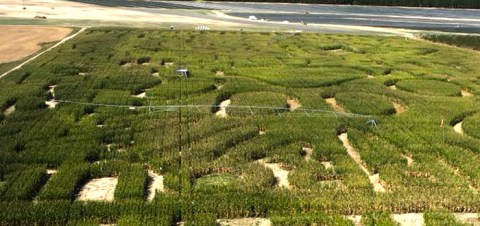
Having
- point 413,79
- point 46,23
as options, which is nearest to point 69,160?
point 413,79

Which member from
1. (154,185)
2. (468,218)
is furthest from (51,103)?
(468,218)

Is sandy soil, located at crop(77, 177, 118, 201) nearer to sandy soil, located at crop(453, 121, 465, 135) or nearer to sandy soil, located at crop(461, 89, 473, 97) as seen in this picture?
sandy soil, located at crop(453, 121, 465, 135)

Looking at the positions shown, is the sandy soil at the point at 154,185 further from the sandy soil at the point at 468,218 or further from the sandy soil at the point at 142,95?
the sandy soil at the point at 142,95

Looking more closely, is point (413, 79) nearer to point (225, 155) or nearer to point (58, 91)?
point (225, 155)

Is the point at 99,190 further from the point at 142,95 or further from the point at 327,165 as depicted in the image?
the point at 142,95

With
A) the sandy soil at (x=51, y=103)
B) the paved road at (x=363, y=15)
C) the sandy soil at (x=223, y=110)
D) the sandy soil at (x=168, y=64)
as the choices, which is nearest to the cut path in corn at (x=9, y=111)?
the sandy soil at (x=51, y=103)

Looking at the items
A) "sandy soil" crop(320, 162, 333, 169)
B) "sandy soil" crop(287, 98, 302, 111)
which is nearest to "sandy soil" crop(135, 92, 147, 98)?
"sandy soil" crop(287, 98, 302, 111)
